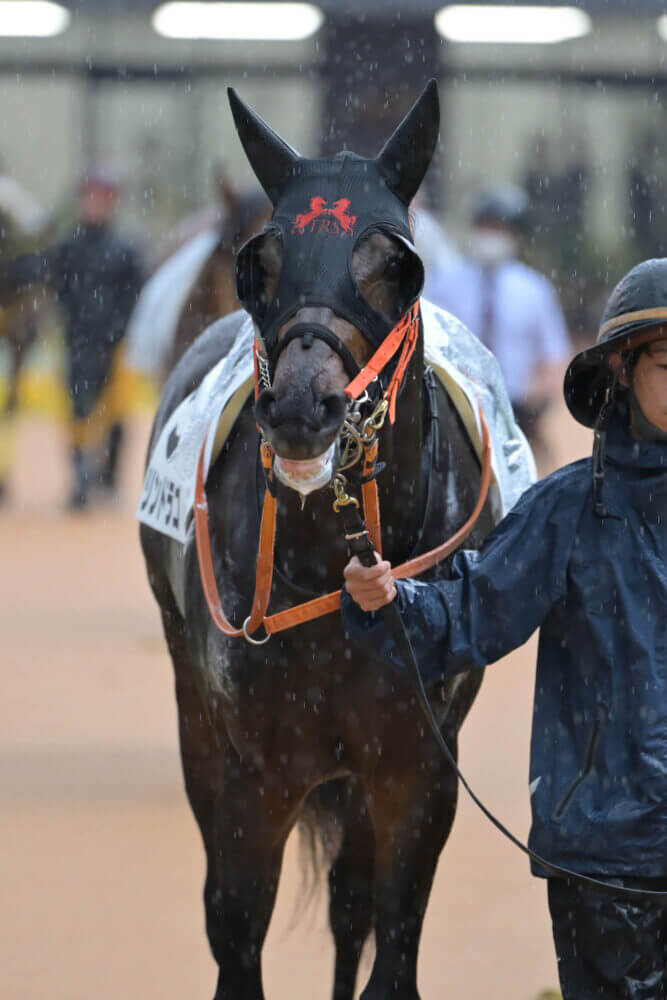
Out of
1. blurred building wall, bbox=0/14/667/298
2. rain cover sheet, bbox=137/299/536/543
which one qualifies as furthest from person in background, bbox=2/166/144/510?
rain cover sheet, bbox=137/299/536/543

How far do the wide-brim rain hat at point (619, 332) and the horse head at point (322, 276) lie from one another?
1.06ft

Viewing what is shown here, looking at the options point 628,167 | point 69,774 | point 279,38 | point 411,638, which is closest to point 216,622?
point 411,638

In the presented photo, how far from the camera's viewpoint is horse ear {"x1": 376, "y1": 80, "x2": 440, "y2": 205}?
2904 millimetres

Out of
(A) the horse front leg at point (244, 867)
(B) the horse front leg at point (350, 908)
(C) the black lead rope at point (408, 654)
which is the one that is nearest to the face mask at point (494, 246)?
(B) the horse front leg at point (350, 908)

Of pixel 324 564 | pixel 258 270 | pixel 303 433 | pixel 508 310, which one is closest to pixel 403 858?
pixel 324 564

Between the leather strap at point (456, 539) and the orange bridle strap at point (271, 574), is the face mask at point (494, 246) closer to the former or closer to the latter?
the leather strap at point (456, 539)

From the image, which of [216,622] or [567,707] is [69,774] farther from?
[567,707]

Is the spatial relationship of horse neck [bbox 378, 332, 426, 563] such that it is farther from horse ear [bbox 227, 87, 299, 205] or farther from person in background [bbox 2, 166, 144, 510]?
person in background [bbox 2, 166, 144, 510]

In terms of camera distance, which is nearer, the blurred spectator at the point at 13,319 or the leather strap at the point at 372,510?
the leather strap at the point at 372,510

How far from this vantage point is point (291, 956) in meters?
4.30

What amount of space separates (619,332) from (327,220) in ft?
1.76

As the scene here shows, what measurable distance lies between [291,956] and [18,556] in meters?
6.82

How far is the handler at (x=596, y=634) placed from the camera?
257 centimetres

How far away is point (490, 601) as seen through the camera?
2.63 meters
